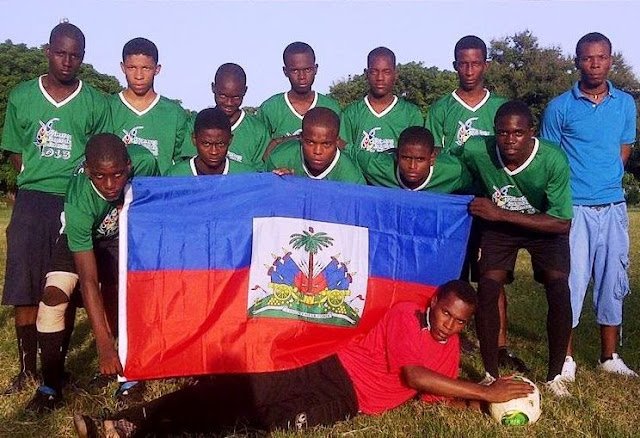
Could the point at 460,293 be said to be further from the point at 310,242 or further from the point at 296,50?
the point at 296,50

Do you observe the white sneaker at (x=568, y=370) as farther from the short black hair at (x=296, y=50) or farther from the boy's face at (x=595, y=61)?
the short black hair at (x=296, y=50)

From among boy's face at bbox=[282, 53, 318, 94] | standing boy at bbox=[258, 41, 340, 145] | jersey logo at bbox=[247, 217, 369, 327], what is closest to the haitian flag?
jersey logo at bbox=[247, 217, 369, 327]

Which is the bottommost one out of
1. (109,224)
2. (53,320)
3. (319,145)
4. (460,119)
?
(53,320)

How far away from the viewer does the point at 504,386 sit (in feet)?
16.5

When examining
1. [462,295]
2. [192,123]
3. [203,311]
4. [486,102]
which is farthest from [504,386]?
[192,123]

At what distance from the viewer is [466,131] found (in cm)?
666

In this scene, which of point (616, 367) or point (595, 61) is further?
point (616, 367)

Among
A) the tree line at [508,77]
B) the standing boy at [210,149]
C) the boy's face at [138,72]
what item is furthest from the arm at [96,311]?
the tree line at [508,77]

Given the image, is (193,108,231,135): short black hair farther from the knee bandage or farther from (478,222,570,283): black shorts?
(478,222,570,283): black shorts

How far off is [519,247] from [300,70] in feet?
9.42

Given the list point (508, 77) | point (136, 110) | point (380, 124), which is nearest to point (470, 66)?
point (380, 124)

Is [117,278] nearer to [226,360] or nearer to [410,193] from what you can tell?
[226,360]

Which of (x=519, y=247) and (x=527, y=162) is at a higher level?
(x=527, y=162)

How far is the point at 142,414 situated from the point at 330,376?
1.35 m
